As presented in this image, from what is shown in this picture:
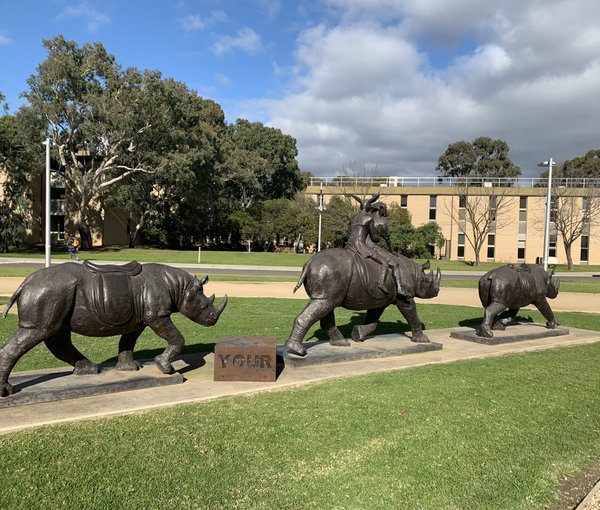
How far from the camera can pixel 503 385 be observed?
6.25 meters

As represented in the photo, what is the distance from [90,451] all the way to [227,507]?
138 centimetres

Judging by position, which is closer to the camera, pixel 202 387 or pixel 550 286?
pixel 202 387

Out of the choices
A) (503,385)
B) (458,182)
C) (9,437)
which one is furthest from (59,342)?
(458,182)

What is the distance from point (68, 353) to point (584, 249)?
171 feet

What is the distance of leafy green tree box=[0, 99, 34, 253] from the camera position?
128ft

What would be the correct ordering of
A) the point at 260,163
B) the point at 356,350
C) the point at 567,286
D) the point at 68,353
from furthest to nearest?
the point at 260,163, the point at 567,286, the point at 356,350, the point at 68,353

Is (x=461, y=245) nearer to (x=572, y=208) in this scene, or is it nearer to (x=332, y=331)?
(x=572, y=208)

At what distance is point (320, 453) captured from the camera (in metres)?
4.08

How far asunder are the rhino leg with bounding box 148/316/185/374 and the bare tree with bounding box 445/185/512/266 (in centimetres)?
4071

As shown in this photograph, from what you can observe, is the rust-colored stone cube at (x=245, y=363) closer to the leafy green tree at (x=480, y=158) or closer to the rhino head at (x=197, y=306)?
the rhino head at (x=197, y=306)

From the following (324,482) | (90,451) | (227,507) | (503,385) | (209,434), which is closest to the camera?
(227,507)

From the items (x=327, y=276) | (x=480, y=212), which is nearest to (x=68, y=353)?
(x=327, y=276)

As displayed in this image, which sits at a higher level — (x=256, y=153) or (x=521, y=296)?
(x=256, y=153)

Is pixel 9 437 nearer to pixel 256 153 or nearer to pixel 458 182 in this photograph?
pixel 458 182
